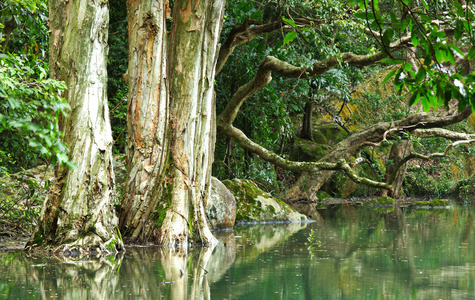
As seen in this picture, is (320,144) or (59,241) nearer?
(59,241)

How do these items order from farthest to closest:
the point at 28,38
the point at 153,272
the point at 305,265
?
1. the point at 28,38
2. the point at 305,265
3. the point at 153,272

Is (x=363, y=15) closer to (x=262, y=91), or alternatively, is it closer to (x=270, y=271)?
(x=270, y=271)

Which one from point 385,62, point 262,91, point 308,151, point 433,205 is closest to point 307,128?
point 308,151

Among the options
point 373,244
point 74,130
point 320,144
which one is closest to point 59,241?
point 74,130

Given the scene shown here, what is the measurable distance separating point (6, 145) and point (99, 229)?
3437mm

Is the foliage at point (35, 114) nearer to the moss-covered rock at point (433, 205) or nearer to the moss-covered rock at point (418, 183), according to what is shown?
the moss-covered rock at point (433, 205)

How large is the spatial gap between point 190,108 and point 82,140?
1702mm

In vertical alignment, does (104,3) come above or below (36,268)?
above

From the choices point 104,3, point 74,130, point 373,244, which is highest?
point 104,3

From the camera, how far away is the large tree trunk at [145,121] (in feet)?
21.9

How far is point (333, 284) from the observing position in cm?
425

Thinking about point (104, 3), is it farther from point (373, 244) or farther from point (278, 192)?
point (278, 192)

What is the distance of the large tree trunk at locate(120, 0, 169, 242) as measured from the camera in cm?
668

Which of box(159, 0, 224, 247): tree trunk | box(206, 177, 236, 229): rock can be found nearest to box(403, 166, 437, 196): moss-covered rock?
box(206, 177, 236, 229): rock
